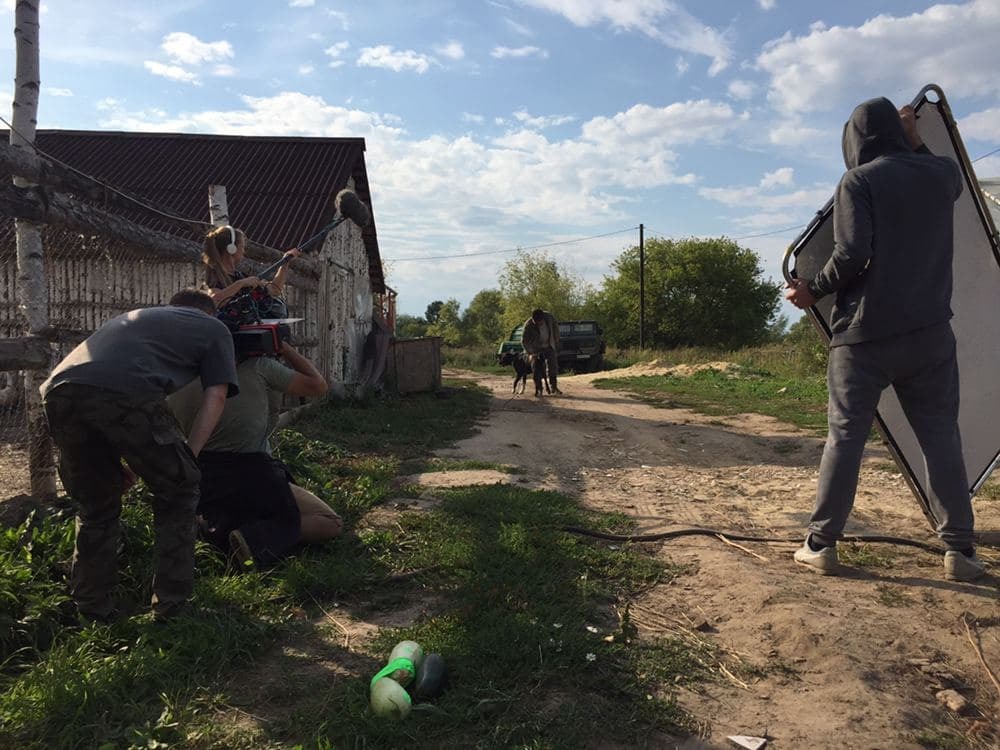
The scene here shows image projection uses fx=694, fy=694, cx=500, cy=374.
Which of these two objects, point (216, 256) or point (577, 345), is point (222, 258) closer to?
point (216, 256)

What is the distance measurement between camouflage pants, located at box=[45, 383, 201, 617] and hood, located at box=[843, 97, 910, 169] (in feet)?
11.0

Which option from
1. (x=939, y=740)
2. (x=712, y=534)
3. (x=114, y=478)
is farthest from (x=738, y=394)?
(x=114, y=478)

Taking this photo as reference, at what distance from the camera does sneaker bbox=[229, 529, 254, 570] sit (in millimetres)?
3344

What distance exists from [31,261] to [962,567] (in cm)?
482

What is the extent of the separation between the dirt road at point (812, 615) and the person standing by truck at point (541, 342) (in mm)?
8140

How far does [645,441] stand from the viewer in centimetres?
810

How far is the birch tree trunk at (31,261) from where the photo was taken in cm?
368

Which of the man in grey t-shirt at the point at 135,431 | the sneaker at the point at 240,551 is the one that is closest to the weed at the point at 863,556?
the sneaker at the point at 240,551

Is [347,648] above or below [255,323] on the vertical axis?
below

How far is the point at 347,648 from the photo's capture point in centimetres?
267

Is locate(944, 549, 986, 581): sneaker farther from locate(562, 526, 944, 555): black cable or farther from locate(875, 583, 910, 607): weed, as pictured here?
locate(562, 526, 944, 555): black cable

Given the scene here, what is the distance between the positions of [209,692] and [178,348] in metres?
1.34

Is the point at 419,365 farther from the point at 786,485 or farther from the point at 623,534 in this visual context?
the point at 623,534

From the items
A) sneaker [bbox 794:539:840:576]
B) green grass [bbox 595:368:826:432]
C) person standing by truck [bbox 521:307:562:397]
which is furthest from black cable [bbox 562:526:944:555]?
person standing by truck [bbox 521:307:562:397]
